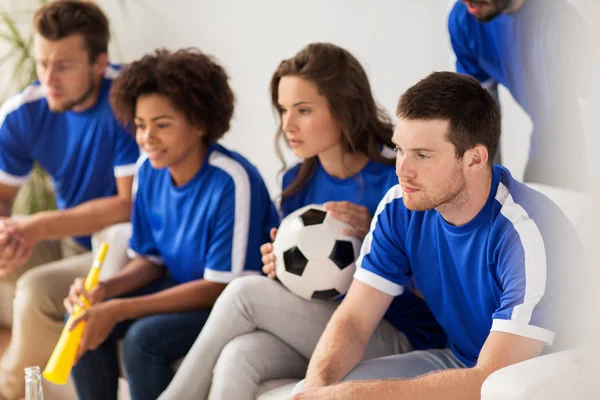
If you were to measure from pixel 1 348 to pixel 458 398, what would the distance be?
2102 millimetres

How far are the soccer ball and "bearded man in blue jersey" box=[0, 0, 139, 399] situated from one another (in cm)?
84

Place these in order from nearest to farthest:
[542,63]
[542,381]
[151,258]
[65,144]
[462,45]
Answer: [542,381] → [542,63] → [462,45] → [151,258] → [65,144]

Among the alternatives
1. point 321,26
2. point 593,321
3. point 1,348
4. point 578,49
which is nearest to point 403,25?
point 321,26

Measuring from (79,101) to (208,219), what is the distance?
783 mm

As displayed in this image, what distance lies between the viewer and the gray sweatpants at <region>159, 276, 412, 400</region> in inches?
70.7

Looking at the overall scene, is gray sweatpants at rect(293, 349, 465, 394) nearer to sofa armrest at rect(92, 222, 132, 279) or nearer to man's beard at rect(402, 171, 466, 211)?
man's beard at rect(402, 171, 466, 211)

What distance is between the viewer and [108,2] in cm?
350

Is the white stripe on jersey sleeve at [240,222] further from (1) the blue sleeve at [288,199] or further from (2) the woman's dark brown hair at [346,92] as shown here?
(2) the woman's dark brown hair at [346,92]

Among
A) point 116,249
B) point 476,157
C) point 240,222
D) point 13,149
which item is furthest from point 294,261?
point 13,149

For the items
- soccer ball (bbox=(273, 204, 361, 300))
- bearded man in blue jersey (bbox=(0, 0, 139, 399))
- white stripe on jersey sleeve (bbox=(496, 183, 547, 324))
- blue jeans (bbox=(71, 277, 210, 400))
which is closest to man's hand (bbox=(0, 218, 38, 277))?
bearded man in blue jersey (bbox=(0, 0, 139, 399))

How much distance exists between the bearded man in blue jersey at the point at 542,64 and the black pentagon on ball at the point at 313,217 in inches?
24.7

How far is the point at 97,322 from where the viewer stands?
82.0 inches

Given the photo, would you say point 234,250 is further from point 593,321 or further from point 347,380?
point 593,321

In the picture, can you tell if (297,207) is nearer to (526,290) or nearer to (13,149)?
(526,290)
